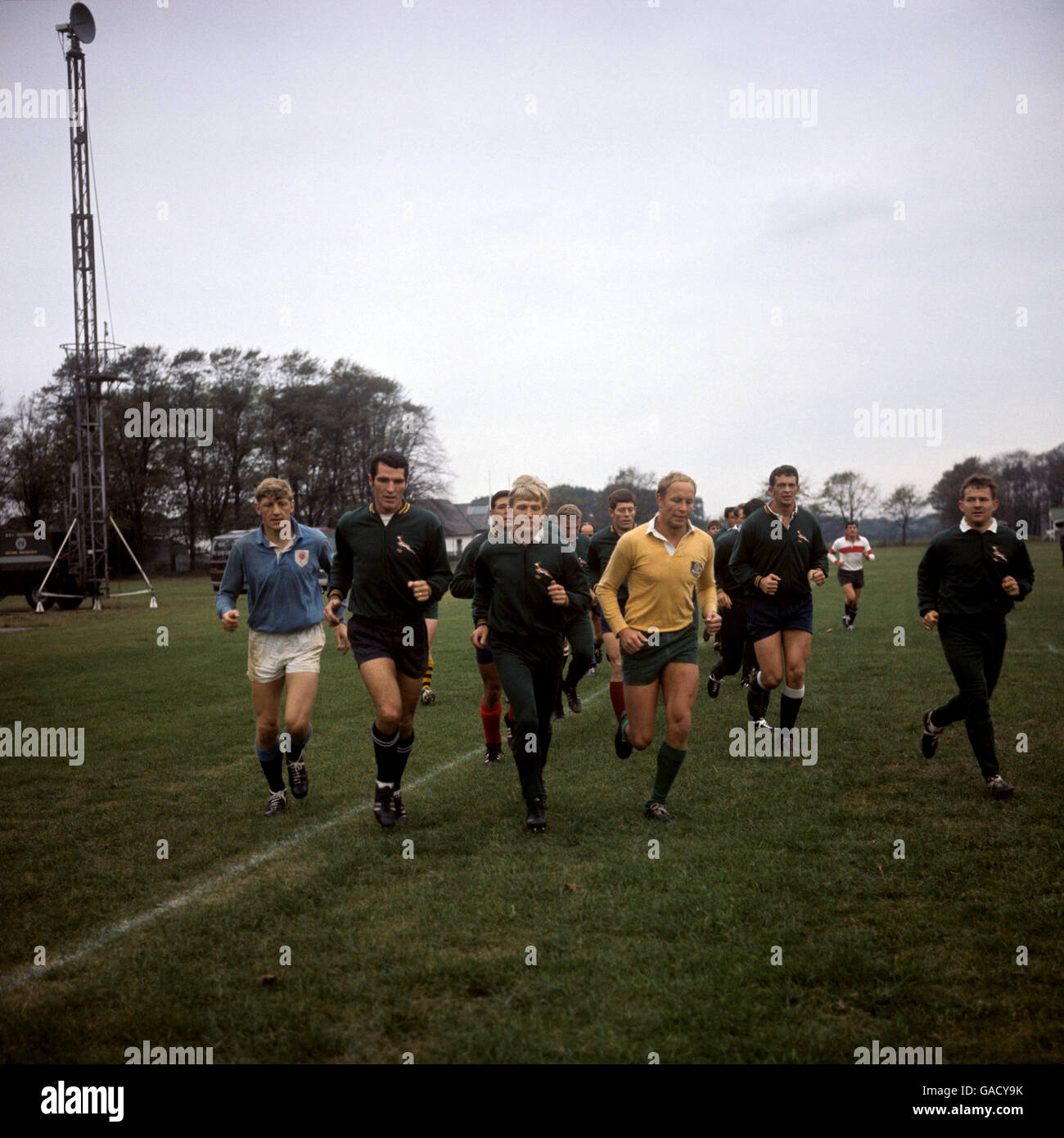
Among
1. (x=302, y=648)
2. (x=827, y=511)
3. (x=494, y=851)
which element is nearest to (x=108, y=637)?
(x=302, y=648)

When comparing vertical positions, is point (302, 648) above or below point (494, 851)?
above

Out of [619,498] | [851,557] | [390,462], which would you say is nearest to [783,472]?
[619,498]

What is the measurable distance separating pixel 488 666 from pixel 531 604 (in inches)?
63.8

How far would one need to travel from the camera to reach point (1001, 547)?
659 cm

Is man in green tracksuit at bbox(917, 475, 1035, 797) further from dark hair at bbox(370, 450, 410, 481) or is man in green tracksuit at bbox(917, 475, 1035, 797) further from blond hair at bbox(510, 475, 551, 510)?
dark hair at bbox(370, 450, 410, 481)

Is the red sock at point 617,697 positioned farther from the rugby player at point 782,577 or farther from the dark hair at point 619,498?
the dark hair at point 619,498

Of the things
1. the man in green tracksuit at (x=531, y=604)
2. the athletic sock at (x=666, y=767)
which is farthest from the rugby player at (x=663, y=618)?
the man in green tracksuit at (x=531, y=604)

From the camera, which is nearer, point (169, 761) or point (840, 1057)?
point (840, 1057)

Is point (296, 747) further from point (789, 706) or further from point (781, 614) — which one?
point (789, 706)

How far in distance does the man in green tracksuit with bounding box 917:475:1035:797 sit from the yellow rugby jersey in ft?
5.74

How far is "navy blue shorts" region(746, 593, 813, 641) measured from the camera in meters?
7.80
